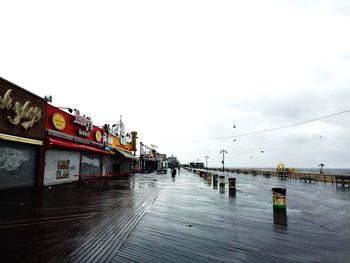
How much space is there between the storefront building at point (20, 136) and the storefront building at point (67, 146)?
4.03 feet

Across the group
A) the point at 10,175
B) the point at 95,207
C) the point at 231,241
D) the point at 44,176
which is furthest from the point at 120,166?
the point at 231,241

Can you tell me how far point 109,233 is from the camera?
6816 mm

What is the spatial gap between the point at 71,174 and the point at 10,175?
8.03 m

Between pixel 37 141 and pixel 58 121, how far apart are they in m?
3.71

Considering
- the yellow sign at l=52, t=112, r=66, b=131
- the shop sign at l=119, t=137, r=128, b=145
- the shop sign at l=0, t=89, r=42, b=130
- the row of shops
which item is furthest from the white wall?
the shop sign at l=119, t=137, r=128, b=145

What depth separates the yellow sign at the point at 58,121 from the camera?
2076 centimetres

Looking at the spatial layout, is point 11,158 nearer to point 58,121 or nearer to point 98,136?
point 58,121

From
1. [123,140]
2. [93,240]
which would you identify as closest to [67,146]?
[93,240]

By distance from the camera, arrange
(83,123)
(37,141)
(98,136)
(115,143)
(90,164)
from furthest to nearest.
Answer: (115,143)
(98,136)
(90,164)
(83,123)
(37,141)

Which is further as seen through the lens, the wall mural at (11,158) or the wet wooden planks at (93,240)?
the wall mural at (11,158)

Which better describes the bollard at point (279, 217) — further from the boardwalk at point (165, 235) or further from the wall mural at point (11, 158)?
the wall mural at point (11, 158)

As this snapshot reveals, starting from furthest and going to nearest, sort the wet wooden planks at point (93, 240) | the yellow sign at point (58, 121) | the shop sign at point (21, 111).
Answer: the yellow sign at point (58, 121) < the shop sign at point (21, 111) < the wet wooden planks at point (93, 240)

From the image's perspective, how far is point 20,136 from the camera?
1633cm

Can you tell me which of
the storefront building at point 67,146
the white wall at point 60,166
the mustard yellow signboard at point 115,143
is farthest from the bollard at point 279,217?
the mustard yellow signboard at point 115,143
